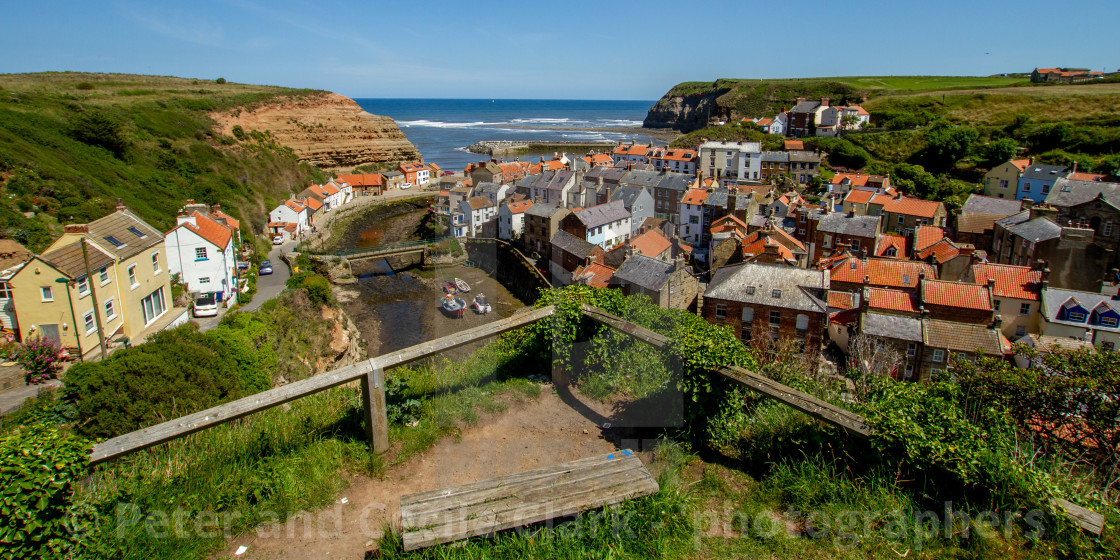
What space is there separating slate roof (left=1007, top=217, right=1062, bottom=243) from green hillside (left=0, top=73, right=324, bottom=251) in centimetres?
5485

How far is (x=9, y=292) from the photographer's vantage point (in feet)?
63.5

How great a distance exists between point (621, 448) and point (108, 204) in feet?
134

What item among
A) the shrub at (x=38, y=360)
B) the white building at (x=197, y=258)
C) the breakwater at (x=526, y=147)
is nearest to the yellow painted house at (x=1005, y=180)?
the white building at (x=197, y=258)

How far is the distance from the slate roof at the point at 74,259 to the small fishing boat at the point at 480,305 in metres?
21.0

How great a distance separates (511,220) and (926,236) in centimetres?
3279

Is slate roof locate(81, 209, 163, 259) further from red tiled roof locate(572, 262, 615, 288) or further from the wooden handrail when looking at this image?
red tiled roof locate(572, 262, 615, 288)

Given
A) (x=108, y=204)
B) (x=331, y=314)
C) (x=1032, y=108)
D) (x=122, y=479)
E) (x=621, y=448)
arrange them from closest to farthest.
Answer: (x=122, y=479), (x=621, y=448), (x=331, y=314), (x=108, y=204), (x=1032, y=108)

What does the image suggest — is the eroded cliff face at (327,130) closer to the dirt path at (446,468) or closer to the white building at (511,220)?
the white building at (511,220)

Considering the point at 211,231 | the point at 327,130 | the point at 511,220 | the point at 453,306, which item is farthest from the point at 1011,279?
the point at 327,130

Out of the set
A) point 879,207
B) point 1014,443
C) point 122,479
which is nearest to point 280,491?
point 122,479

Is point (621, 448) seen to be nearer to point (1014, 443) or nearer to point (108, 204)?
point (1014, 443)

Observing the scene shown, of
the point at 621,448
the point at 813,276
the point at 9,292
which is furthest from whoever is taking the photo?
the point at 813,276

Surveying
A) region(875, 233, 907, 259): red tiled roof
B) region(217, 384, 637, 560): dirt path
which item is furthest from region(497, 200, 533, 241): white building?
region(217, 384, 637, 560): dirt path

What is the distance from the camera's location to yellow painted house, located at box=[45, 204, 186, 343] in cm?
2091
